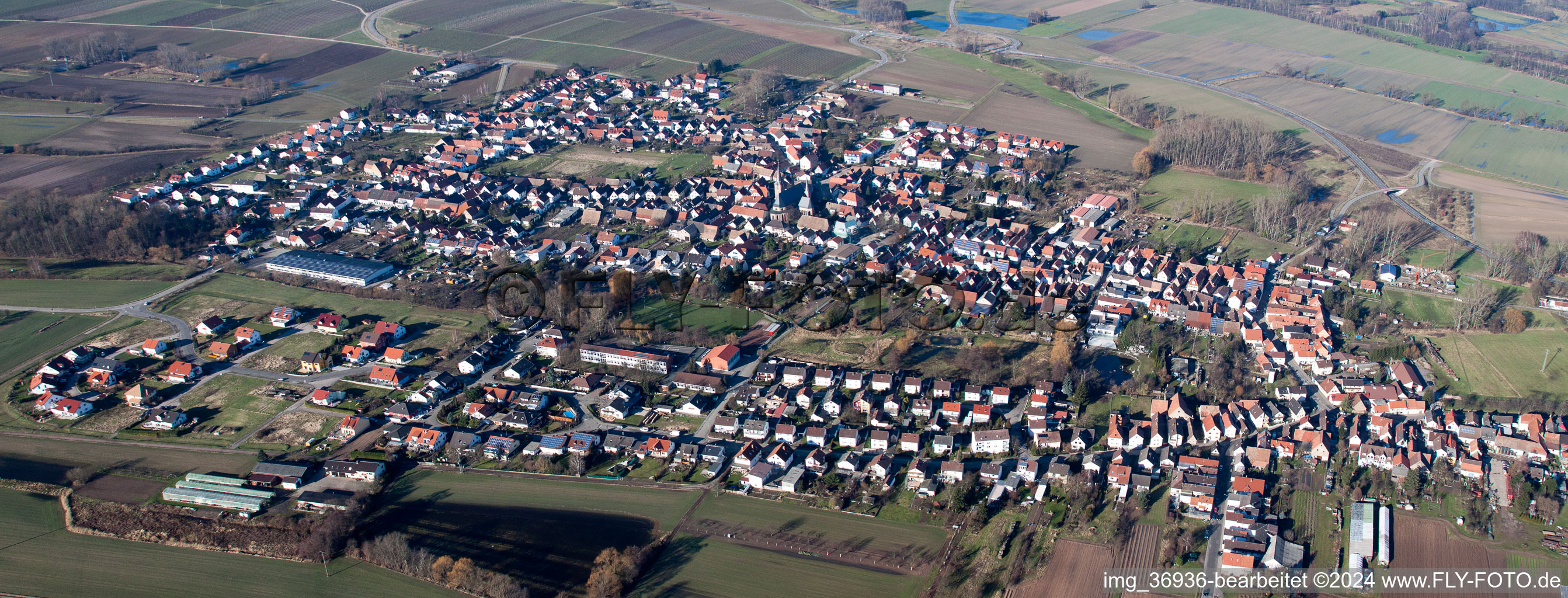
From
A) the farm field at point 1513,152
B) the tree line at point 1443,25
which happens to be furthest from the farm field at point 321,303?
the tree line at point 1443,25

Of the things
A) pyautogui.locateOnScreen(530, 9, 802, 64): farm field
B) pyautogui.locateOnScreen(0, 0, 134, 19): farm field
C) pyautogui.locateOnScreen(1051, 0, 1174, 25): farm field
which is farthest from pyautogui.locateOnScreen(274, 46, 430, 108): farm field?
pyautogui.locateOnScreen(1051, 0, 1174, 25): farm field

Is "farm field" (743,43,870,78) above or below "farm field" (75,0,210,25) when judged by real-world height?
below

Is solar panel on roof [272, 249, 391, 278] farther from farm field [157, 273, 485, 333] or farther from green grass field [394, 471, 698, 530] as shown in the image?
green grass field [394, 471, 698, 530]

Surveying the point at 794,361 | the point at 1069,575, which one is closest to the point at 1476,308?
the point at 1069,575

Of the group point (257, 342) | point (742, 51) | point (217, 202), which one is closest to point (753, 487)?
point (257, 342)

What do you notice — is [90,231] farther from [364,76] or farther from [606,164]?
[364,76]

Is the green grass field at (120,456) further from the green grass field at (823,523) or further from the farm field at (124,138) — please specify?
the farm field at (124,138)

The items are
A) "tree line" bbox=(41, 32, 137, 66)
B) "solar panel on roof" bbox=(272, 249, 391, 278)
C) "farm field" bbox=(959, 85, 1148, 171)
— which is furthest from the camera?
"tree line" bbox=(41, 32, 137, 66)

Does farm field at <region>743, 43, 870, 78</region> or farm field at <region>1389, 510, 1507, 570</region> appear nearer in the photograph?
farm field at <region>1389, 510, 1507, 570</region>
